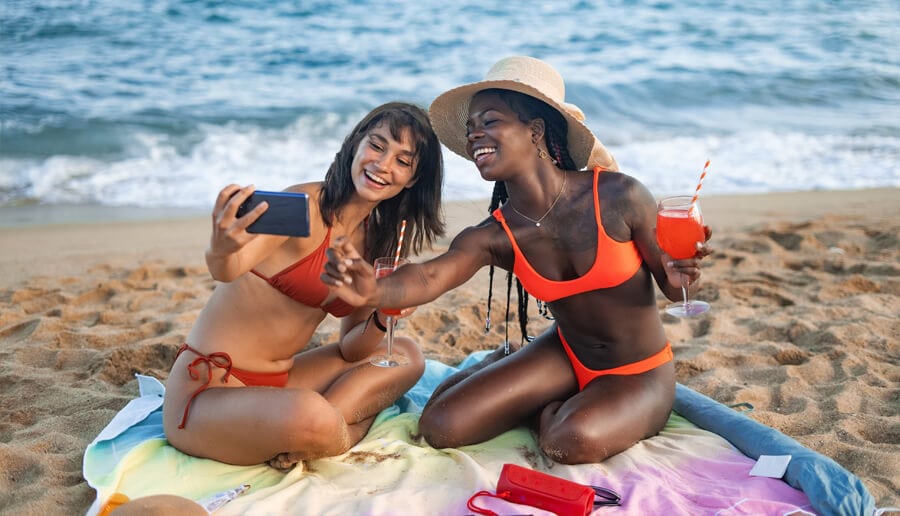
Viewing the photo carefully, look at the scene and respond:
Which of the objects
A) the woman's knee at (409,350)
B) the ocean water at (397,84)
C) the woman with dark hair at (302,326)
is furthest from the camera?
the ocean water at (397,84)

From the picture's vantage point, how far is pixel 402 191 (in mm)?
4059

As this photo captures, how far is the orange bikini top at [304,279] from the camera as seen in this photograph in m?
3.60

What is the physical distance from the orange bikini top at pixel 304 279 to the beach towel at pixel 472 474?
74cm

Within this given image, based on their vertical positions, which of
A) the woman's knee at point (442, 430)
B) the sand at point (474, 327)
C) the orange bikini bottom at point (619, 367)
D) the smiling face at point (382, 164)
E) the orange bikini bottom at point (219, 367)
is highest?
the smiling face at point (382, 164)

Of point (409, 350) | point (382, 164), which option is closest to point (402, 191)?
point (382, 164)

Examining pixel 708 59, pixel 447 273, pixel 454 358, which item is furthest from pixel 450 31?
pixel 447 273

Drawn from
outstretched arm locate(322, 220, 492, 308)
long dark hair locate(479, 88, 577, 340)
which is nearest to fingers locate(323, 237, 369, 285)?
outstretched arm locate(322, 220, 492, 308)

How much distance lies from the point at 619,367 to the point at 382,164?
1.47 m

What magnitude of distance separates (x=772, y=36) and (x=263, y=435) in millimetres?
17587

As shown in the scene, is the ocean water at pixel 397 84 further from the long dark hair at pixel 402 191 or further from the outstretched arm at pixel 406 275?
the outstretched arm at pixel 406 275

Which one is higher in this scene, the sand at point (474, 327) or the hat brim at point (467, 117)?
the hat brim at point (467, 117)

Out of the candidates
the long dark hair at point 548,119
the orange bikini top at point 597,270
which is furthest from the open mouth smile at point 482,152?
the orange bikini top at point 597,270

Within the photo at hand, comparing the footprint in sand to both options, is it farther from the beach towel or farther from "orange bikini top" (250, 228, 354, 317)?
"orange bikini top" (250, 228, 354, 317)

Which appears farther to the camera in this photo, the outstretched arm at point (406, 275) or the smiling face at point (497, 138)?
the smiling face at point (497, 138)
